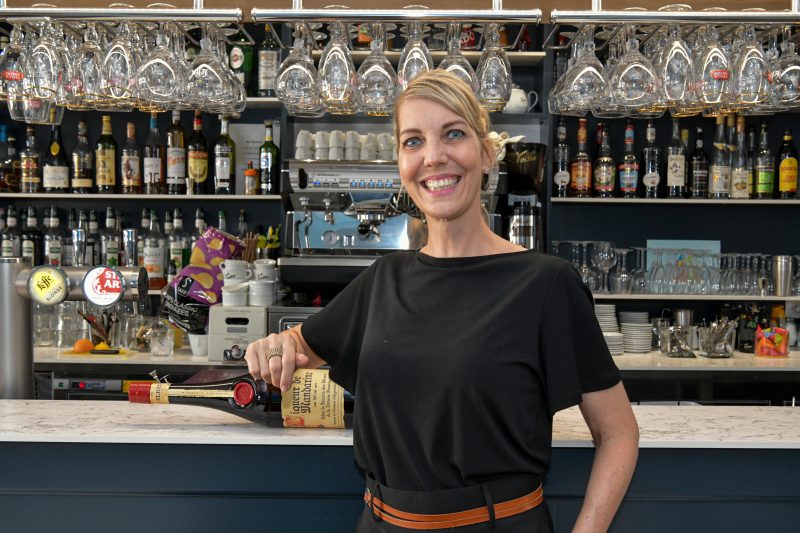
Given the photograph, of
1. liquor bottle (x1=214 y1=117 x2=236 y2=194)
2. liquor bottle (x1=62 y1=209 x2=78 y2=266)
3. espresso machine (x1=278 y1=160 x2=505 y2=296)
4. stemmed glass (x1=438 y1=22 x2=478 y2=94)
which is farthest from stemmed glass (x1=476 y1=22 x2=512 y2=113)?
liquor bottle (x1=62 y1=209 x2=78 y2=266)

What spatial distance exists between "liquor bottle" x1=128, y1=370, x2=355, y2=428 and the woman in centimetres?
25

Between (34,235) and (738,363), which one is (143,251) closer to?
(34,235)

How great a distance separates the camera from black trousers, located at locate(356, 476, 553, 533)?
1315mm

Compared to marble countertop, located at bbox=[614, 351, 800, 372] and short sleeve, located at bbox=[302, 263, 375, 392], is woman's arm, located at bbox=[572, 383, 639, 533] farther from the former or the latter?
marble countertop, located at bbox=[614, 351, 800, 372]

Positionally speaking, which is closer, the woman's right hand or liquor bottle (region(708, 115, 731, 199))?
the woman's right hand

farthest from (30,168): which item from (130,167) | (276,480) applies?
(276,480)

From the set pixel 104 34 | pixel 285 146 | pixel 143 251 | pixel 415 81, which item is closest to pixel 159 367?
pixel 143 251

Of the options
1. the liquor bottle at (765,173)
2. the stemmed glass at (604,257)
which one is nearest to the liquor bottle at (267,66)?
the stemmed glass at (604,257)

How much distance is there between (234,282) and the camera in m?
3.54

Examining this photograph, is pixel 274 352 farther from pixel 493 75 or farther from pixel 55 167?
pixel 55 167

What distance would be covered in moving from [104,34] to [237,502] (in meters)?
1.33

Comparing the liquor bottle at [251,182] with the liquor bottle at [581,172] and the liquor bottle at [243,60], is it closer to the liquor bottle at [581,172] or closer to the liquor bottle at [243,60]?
the liquor bottle at [243,60]

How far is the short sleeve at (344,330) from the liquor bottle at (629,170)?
2.82 m

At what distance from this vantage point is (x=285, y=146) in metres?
4.09
